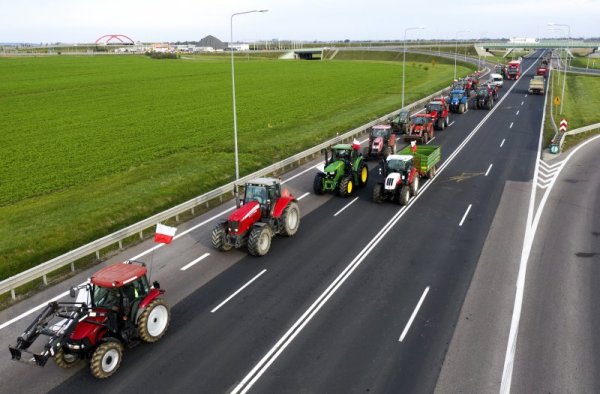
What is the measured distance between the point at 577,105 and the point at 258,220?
46955 millimetres

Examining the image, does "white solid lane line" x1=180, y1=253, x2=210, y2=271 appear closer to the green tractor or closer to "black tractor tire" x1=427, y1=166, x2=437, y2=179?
the green tractor

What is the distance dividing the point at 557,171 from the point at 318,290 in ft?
67.1

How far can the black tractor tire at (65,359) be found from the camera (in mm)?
11727

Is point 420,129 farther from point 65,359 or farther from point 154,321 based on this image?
point 65,359

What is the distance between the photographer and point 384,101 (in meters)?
58.8

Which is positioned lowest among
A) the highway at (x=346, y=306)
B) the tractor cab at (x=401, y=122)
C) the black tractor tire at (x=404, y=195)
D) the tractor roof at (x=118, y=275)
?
the highway at (x=346, y=306)

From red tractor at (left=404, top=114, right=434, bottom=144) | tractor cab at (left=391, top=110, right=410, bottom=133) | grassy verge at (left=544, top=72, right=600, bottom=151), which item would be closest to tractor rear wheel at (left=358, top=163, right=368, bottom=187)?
red tractor at (left=404, top=114, right=434, bottom=144)

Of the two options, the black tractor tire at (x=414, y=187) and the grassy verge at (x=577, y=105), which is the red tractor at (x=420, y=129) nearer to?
the grassy verge at (x=577, y=105)

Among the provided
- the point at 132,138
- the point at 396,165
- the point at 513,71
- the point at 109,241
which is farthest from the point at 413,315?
the point at 513,71

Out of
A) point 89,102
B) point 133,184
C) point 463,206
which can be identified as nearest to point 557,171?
point 463,206

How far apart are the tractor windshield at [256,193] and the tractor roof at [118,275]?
22.3ft

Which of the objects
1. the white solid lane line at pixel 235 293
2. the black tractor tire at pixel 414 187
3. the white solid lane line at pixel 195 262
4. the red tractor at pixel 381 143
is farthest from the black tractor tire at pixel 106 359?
the red tractor at pixel 381 143

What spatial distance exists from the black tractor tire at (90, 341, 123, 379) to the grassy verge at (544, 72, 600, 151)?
1307 inches

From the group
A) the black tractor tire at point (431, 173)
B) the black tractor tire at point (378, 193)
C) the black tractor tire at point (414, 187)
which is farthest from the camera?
the black tractor tire at point (431, 173)
